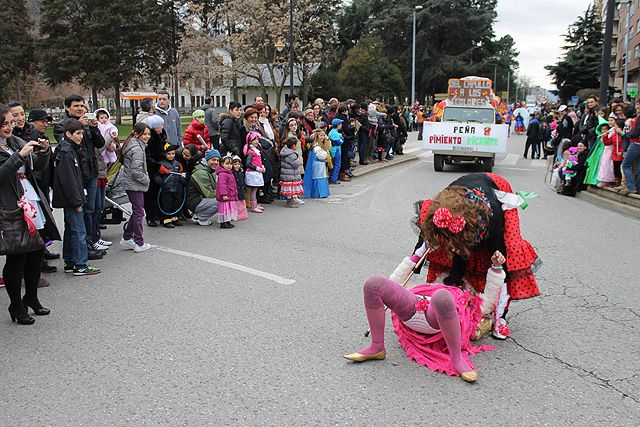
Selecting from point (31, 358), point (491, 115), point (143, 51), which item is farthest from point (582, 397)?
point (143, 51)

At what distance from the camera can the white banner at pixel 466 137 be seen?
53.6ft

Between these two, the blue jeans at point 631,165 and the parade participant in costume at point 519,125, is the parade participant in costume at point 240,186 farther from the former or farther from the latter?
the parade participant in costume at point 519,125

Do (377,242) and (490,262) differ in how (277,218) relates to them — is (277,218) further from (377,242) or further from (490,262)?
(490,262)

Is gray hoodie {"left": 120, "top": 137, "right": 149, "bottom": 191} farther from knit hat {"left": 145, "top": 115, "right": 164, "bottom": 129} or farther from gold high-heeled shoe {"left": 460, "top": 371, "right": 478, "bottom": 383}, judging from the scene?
gold high-heeled shoe {"left": 460, "top": 371, "right": 478, "bottom": 383}

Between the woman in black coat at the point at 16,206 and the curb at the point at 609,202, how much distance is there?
9.65 metres

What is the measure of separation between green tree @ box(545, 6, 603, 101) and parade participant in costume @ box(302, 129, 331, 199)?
43957mm

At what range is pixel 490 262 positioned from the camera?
14.7 ft

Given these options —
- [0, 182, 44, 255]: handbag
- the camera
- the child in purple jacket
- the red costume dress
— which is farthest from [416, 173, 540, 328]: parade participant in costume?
the child in purple jacket

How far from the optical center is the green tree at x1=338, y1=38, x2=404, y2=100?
52062 millimetres

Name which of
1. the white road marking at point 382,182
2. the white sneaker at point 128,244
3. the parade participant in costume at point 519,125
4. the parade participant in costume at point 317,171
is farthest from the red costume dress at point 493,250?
the parade participant in costume at point 519,125

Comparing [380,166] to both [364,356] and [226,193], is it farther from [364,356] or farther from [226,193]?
[364,356]

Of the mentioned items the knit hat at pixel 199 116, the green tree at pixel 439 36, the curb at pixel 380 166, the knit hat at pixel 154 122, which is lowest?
the curb at pixel 380 166

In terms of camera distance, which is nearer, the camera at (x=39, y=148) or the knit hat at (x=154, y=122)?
the camera at (x=39, y=148)

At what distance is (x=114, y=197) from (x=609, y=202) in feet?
30.3
